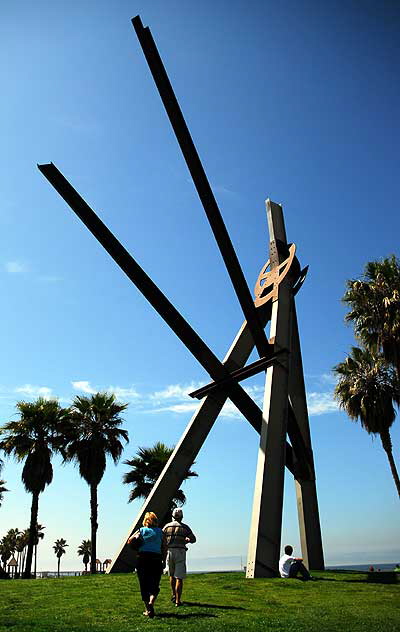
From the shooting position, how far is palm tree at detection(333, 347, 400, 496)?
2350 centimetres

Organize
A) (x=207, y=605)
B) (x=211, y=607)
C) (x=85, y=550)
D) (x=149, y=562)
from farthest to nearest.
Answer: (x=85, y=550) → (x=207, y=605) → (x=211, y=607) → (x=149, y=562)

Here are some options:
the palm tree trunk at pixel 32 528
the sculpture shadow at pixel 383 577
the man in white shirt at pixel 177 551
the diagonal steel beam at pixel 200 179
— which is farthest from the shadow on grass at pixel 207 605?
the palm tree trunk at pixel 32 528

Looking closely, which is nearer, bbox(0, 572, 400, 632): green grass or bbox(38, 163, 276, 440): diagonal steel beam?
bbox(0, 572, 400, 632): green grass

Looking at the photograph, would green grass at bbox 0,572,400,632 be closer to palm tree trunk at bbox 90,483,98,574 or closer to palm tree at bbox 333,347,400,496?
palm tree at bbox 333,347,400,496

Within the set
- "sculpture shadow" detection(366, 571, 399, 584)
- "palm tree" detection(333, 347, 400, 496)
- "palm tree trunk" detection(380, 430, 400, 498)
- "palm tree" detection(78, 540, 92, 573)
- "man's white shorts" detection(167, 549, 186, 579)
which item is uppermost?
"palm tree" detection(333, 347, 400, 496)

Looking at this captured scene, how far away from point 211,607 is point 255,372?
811 centimetres

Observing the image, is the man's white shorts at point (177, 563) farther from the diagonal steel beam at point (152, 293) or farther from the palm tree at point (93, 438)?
the palm tree at point (93, 438)

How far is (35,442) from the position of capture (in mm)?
26578

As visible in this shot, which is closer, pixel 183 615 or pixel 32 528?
pixel 183 615

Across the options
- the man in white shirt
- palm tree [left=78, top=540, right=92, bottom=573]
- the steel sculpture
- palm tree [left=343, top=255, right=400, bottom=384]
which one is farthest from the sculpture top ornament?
palm tree [left=78, top=540, right=92, bottom=573]

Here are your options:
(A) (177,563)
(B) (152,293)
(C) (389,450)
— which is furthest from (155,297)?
(C) (389,450)

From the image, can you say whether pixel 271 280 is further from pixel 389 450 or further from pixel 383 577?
pixel 389 450

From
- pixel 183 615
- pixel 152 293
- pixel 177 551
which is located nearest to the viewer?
pixel 183 615

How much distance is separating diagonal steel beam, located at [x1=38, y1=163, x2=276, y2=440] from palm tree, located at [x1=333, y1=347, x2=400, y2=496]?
9.93m
